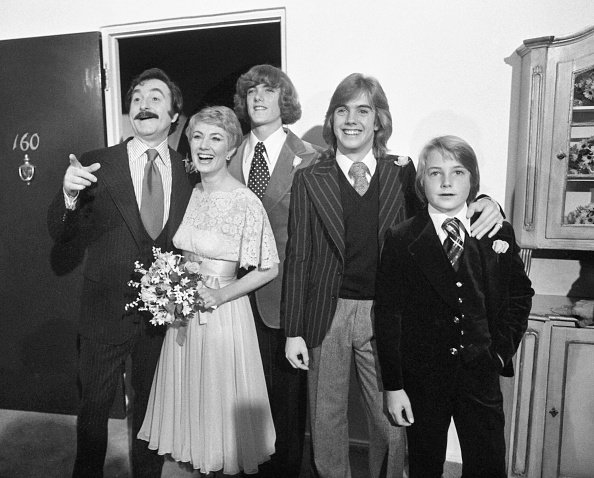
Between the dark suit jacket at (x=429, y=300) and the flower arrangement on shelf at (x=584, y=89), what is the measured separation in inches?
35.0

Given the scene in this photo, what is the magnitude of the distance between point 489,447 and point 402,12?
2123 millimetres

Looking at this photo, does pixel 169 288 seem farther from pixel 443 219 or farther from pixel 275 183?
pixel 443 219

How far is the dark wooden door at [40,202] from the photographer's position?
9.05 feet

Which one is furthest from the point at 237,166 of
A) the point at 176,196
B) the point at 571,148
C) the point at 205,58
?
the point at 205,58

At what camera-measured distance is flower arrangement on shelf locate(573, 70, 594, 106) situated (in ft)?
6.91

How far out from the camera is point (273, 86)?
87.0 inches

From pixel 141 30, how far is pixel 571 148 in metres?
2.45

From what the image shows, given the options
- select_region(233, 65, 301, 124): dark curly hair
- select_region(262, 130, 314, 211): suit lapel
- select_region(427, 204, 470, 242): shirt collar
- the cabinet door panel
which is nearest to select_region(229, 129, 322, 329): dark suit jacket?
select_region(262, 130, 314, 211): suit lapel

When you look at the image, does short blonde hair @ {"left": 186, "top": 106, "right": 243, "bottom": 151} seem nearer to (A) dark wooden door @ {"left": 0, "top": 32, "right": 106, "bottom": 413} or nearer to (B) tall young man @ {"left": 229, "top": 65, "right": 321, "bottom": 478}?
(B) tall young man @ {"left": 229, "top": 65, "right": 321, "bottom": 478}

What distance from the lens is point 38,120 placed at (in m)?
2.82

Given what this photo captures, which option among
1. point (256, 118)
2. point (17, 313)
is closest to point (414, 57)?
point (256, 118)

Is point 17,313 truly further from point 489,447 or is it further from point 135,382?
point 489,447

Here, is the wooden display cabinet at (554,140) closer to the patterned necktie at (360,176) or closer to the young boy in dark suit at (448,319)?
the young boy in dark suit at (448,319)

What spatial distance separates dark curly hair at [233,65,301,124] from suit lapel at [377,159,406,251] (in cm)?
61
